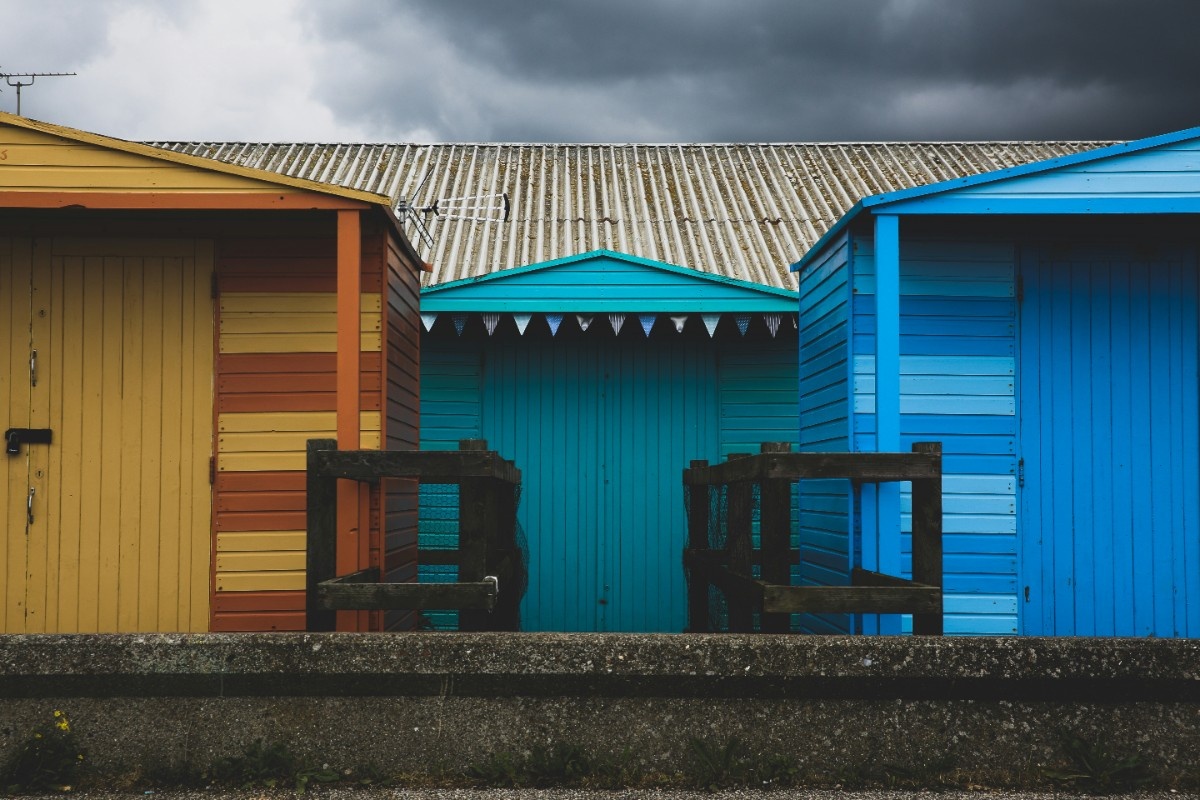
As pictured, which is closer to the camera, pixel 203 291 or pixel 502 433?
pixel 203 291

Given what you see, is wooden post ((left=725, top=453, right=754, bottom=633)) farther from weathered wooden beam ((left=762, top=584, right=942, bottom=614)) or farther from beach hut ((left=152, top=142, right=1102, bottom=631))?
beach hut ((left=152, top=142, right=1102, bottom=631))

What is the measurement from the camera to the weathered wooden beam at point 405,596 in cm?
407

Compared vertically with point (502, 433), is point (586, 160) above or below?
above

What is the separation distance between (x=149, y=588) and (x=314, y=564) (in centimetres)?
188

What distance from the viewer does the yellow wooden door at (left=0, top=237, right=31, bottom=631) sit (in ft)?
18.4

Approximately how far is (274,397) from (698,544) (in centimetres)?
281

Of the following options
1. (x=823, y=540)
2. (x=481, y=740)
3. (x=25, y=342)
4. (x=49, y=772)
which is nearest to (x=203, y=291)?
(x=25, y=342)

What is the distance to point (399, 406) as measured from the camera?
627cm

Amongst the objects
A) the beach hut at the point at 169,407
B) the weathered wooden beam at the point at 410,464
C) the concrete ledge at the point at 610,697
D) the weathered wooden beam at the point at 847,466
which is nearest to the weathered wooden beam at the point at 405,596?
the weathered wooden beam at the point at 410,464

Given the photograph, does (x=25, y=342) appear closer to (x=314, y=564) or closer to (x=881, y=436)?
(x=314, y=564)

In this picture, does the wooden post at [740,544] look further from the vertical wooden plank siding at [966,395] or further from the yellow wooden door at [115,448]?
the yellow wooden door at [115,448]

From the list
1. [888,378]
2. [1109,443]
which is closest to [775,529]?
[888,378]

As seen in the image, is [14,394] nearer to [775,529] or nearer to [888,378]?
[775,529]

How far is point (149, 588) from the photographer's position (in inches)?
221
